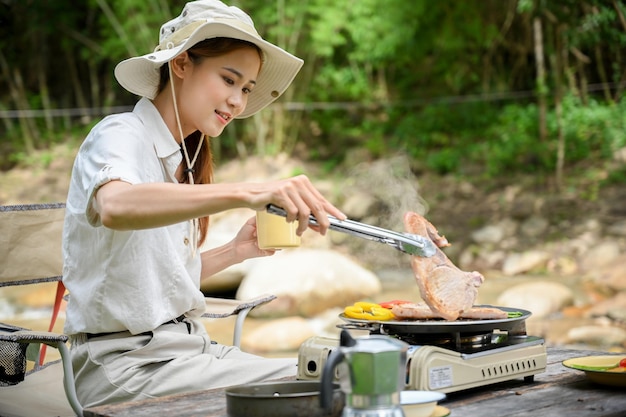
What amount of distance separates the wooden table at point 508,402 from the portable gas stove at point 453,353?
0.04 meters

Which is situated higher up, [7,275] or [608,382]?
[7,275]

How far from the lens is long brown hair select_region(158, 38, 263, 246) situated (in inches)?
87.4

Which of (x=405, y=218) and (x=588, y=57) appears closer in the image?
(x=405, y=218)

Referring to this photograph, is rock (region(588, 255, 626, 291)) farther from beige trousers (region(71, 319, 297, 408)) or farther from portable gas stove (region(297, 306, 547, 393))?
beige trousers (region(71, 319, 297, 408))

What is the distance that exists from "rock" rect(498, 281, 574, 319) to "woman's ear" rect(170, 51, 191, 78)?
16.9ft

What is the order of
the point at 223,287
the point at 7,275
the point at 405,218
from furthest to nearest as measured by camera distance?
1. the point at 223,287
2. the point at 7,275
3. the point at 405,218

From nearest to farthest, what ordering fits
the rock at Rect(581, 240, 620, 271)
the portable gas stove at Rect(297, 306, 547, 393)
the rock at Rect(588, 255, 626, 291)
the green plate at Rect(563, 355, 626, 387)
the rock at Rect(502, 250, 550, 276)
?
the portable gas stove at Rect(297, 306, 547, 393) < the green plate at Rect(563, 355, 626, 387) < the rock at Rect(588, 255, 626, 291) < the rock at Rect(581, 240, 620, 271) < the rock at Rect(502, 250, 550, 276)

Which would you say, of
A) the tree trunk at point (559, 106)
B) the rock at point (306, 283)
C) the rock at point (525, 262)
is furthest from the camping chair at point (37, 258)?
the tree trunk at point (559, 106)

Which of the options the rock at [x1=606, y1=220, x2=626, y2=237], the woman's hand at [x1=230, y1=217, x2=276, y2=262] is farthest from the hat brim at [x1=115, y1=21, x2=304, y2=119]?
the rock at [x1=606, y1=220, x2=626, y2=237]

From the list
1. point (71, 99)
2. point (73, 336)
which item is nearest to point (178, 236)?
point (73, 336)

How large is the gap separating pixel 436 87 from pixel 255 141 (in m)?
3.15

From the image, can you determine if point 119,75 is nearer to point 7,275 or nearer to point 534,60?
point 7,275

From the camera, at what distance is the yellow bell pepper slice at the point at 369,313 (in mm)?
1988

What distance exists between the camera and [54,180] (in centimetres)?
1164
